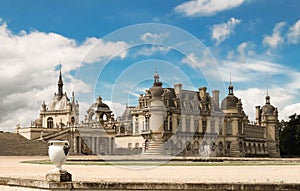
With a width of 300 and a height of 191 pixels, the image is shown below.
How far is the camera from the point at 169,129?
61.3m

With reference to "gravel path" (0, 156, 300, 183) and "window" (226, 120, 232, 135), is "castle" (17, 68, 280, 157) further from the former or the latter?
"gravel path" (0, 156, 300, 183)

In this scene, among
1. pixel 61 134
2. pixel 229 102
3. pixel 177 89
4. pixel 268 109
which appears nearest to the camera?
pixel 61 134

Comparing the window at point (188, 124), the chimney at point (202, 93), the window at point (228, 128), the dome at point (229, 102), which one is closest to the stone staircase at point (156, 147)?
the window at point (188, 124)

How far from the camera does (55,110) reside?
91.0m

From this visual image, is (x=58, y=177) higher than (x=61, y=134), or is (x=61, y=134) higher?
(x=61, y=134)

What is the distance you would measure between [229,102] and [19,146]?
117 ft

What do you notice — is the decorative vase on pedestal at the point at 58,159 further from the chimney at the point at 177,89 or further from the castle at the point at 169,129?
the chimney at the point at 177,89

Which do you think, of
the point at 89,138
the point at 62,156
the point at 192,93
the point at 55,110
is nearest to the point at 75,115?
the point at 55,110

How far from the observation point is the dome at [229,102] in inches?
2950

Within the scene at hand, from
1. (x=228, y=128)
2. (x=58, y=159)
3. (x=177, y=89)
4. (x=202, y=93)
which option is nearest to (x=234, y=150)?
(x=228, y=128)

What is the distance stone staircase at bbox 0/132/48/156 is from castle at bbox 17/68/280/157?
4903 millimetres

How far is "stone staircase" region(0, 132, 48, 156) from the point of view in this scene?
51.0 meters

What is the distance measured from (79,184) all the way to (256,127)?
7676 centimetres

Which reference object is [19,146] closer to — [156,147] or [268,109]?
[156,147]
